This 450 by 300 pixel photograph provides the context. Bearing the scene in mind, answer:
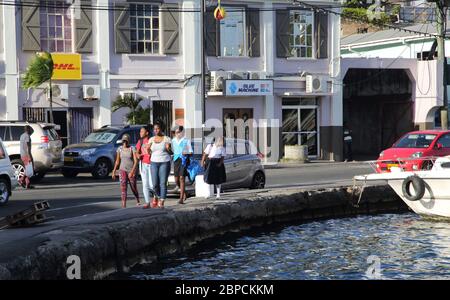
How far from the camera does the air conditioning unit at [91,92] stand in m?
31.9

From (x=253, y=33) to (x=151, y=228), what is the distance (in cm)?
2245

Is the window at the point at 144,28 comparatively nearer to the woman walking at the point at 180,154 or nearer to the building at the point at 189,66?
the building at the point at 189,66

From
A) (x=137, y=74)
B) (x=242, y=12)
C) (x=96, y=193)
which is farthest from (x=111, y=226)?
(x=242, y=12)

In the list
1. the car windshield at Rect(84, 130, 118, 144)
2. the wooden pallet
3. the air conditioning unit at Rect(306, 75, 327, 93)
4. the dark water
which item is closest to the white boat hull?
the dark water

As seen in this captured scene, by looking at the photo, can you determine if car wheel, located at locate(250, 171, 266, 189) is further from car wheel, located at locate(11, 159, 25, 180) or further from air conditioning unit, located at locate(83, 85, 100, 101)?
air conditioning unit, located at locate(83, 85, 100, 101)

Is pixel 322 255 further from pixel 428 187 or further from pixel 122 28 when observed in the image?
pixel 122 28

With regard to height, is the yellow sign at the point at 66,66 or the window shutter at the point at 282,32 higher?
the window shutter at the point at 282,32

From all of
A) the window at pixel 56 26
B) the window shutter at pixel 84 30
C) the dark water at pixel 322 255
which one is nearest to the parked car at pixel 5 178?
the dark water at pixel 322 255

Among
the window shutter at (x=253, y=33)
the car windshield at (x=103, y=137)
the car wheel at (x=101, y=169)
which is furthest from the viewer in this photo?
the window shutter at (x=253, y=33)

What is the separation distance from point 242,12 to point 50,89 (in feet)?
32.1

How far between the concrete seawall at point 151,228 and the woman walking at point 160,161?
0.57m

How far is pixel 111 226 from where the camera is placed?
13.1 meters

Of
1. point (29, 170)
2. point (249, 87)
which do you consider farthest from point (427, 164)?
point (249, 87)
